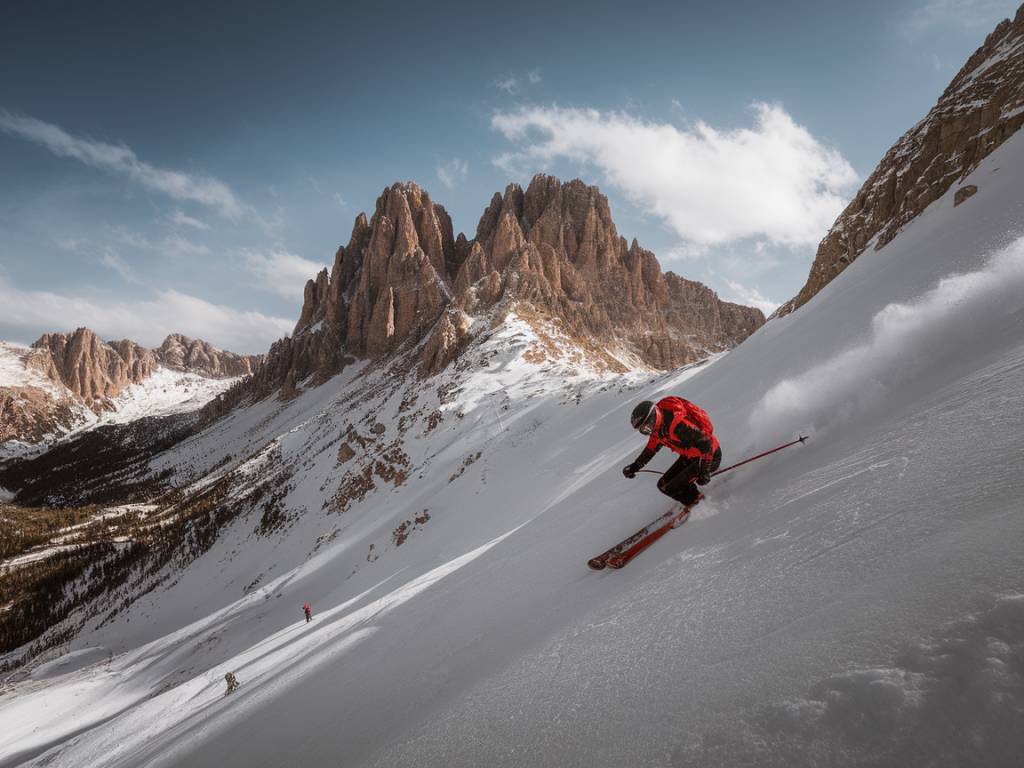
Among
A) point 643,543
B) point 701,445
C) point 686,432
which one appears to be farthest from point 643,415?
point 643,543

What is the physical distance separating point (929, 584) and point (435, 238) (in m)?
133

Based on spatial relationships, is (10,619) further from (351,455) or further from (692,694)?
(692,694)

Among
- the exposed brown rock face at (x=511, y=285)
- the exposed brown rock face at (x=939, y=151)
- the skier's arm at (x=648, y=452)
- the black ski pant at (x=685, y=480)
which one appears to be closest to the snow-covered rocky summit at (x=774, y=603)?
the black ski pant at (x=685, y=480)

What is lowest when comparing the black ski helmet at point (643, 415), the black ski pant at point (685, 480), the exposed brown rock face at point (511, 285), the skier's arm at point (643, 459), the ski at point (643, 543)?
the ski at point (643, 543)

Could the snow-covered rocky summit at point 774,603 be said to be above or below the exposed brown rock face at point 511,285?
below

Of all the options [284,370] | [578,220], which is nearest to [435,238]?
[578,220]

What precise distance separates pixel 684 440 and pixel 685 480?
0.57 meters

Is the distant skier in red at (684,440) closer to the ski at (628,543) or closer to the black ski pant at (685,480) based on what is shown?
the black ski pant at (685,480)

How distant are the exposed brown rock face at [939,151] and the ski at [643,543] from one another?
12741 millimetres

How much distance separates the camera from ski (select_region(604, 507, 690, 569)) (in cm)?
505

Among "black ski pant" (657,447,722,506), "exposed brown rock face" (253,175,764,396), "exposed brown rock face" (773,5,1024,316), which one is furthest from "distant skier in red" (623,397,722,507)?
"exposed brown rock face" (253,175,764,396)

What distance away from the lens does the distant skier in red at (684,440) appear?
552 centimetres

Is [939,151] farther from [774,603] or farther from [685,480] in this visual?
[774,603]

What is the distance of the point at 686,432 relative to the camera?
18.3 feet
